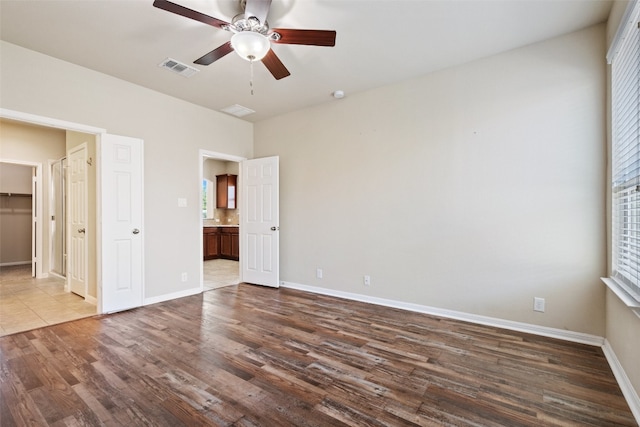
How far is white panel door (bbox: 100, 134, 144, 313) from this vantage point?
11.6 ft

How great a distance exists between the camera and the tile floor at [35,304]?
10.7 feet

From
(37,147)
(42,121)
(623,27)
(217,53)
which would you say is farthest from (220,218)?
(623,27)

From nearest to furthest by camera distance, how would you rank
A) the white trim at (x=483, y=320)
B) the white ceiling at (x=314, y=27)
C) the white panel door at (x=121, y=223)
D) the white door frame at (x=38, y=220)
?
the white ceiling at (x=314, y=27)
the white trim at (x=483, y=320)
the white panel door at (x=121, y=223)
the white door frame at (x=38, y=220)

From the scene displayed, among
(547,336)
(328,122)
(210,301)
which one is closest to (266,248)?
(210,301)

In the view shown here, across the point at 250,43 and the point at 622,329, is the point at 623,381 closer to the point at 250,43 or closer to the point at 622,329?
the point at 622,329

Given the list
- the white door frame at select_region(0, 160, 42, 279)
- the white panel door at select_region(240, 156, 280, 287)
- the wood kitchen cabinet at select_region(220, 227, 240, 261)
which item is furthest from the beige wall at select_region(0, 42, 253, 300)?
the white door frame at select_region(0, 160, 42, 279)

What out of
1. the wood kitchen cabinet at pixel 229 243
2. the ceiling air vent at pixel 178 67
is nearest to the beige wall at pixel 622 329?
the ceiling air vent at pixel 178 67

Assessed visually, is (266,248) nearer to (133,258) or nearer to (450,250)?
(133,258)

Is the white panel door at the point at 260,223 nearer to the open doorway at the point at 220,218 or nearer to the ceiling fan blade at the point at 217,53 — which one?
the open doorway at the point at 220,218

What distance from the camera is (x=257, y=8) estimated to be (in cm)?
213

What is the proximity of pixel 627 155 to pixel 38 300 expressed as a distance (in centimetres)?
659

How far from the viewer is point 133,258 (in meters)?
3.77

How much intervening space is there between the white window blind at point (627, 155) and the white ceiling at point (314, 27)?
600mm

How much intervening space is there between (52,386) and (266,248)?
120 inches
